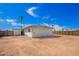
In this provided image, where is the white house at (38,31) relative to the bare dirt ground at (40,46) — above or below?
above

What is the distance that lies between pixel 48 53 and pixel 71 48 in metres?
0.29

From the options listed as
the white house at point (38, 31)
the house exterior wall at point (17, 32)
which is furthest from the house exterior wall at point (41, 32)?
the house exterior wall at point (17, 32)

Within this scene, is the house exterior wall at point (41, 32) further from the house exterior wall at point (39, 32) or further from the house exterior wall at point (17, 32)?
A: the house exterior wall at point (17, 32)

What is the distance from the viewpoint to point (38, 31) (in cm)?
312

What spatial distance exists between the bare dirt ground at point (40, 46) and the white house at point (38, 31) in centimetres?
5

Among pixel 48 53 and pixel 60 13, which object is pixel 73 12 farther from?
pixel 48 53

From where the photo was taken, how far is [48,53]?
3072 mm

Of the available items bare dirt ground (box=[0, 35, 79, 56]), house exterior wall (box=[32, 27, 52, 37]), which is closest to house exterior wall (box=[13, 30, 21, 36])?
bare dirt ground (box=[0, 35, 79, 56])

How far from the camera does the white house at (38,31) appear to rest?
310 centimetres

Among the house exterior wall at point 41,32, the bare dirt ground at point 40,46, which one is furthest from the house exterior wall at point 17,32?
the house exterior wall at point 41,32

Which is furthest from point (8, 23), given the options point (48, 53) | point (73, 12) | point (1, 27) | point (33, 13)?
point (73, 12)

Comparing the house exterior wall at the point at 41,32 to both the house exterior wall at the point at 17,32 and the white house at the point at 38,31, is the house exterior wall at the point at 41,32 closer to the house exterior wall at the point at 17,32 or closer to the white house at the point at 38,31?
the white house at the point at 38,31

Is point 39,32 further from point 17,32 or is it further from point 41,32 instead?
point 17,32

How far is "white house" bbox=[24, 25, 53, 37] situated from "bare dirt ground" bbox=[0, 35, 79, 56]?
55mm
